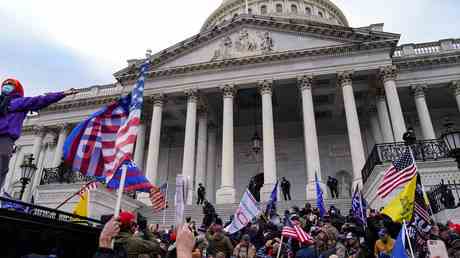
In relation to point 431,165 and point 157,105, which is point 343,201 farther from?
point 157,105

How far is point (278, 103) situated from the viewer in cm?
3130

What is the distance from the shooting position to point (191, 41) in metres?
27.9

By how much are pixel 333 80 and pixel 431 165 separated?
12232 mm

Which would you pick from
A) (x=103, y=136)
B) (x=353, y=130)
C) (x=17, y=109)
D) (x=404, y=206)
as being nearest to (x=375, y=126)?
(x=353, y=130)

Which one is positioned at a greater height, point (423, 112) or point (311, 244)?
point (423, 112)

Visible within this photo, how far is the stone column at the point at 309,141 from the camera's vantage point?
2131 cm

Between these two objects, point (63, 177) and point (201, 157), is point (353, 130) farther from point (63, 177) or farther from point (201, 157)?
point (63, 177)

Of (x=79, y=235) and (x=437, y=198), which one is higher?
(x=437, y=198)

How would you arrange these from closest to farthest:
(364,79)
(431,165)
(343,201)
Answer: (431,165)
(343,201)
(364,79)

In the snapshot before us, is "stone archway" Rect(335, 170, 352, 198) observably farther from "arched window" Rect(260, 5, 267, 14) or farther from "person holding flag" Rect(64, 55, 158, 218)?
"arched window" Rect(260, 5, 267, 14)

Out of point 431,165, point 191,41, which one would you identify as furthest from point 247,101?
point 431,165

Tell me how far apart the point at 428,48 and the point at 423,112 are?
6109 mm

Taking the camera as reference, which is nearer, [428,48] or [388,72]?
[388,72]

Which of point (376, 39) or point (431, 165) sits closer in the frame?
point (431, 165)
